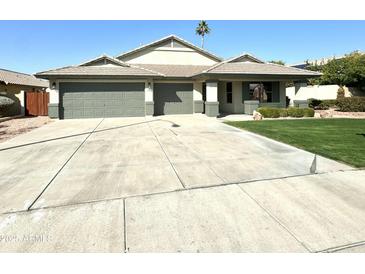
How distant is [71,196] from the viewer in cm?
496

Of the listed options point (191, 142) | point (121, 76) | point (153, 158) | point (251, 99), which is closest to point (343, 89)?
point (251, 99)

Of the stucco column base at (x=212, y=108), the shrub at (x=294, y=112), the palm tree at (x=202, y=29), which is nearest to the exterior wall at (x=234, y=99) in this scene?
the stucco column base at (x=212, y=108)

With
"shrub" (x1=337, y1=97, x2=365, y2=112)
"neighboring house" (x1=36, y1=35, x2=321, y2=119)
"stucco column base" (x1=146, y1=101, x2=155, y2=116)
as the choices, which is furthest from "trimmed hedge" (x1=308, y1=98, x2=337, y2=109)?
"stucco column base" (x1=146, y1=101, x2=155, y2=116)

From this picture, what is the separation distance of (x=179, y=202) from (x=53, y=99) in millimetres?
16926

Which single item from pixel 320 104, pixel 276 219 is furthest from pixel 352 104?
pixel 276 219

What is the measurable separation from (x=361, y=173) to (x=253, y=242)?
13.9ft

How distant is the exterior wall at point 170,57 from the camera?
2350 centimetres

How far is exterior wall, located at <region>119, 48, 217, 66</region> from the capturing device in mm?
23500

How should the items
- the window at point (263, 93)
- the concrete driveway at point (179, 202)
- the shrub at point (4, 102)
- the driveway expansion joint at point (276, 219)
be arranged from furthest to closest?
the window at point (263, 93), the shrub at point (4, 102), the concrete driveway at point (179, 202), the driveway expansion joint at point (276, 219)

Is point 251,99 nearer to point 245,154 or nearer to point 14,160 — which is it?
point 245,154

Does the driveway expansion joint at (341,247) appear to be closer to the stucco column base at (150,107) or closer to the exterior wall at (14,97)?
the stucco column base at (150,107)

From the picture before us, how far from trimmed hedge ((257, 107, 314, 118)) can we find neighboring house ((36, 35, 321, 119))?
169 centimetres

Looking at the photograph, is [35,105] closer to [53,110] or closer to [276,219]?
[53,110]

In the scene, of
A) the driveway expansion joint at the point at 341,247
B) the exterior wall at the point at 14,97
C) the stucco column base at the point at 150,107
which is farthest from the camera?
the exterior wall at the point at 14,97
